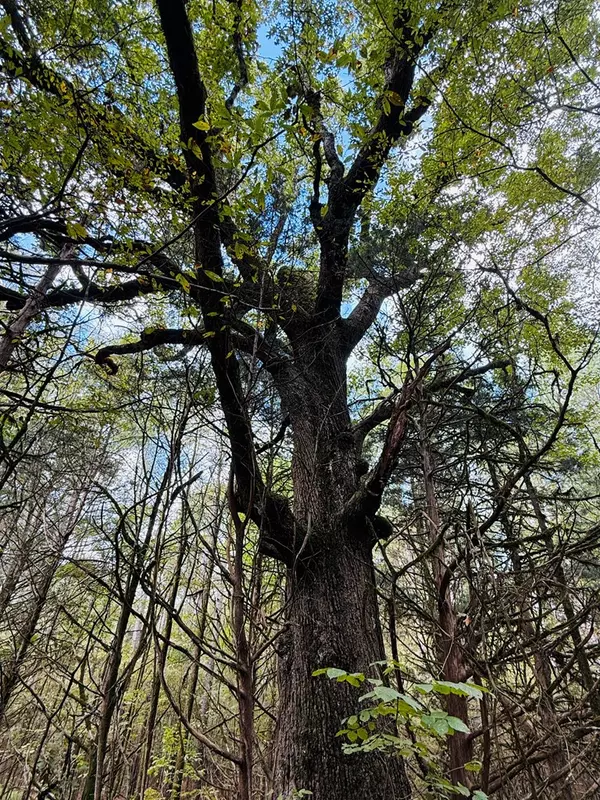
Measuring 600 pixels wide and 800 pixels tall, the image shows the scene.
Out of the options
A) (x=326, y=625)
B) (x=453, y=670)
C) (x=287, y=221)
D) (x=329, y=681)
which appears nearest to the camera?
(x=453, y=670)

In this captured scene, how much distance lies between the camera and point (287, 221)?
3854 mm

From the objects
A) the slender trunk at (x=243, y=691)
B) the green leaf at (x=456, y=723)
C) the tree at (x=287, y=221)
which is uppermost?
the tree at (x=287, y=221)

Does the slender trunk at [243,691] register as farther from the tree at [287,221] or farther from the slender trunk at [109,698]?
the slender trunk at [109,698]

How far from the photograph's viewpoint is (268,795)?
2434mm

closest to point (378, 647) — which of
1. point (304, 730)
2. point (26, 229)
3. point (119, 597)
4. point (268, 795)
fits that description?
point (304, 730)

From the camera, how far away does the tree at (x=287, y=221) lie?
7.11 ft

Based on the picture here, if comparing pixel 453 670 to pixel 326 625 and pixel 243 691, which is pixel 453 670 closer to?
pixel 326 625

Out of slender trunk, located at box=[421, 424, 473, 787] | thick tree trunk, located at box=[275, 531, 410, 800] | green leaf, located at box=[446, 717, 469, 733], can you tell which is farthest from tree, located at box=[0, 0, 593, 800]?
green leaf, located at box=[446, 717, 469, 733]

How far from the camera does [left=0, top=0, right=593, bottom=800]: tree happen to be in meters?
2.17

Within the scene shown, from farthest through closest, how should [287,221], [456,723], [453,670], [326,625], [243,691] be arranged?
[287,221] < [326,625] < [453,670] < [243,691] < [456,723]

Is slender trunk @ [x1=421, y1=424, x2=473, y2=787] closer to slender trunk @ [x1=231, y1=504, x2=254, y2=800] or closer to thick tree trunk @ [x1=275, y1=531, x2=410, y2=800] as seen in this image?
thick tree trunk @ [x1=275, y1=531, x2=410, y2=800]

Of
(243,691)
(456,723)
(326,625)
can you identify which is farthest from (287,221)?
(456,723)

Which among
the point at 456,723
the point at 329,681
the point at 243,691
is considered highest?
the point at 329,681

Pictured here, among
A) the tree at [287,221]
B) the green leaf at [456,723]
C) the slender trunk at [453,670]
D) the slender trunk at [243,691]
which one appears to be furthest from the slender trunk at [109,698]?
the slender trunk at [453,670]
